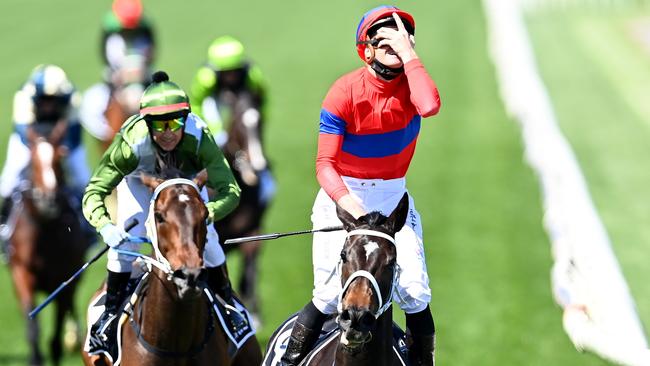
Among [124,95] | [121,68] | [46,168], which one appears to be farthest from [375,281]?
[121,68]

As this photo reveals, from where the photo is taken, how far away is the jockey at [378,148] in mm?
6191

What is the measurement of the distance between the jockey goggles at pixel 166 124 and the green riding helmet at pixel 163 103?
38 mm

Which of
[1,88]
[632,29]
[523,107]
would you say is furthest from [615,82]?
[1,88]

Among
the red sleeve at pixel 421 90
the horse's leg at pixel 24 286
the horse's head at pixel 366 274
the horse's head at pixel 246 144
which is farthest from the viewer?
the horse's head at pixel 246 144

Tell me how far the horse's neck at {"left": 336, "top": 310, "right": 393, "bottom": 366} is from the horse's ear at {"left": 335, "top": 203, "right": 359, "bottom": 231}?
499mm

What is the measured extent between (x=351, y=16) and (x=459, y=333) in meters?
28.9

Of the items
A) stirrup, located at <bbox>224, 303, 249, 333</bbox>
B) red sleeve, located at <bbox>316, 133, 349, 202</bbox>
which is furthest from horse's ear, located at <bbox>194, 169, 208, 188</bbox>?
stirrup, located at <bbox>224, 303, 249, 333</bbox>

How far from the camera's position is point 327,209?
6582mm

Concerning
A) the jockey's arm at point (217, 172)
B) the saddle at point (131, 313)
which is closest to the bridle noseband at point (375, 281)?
the jockey's arm at point (217, 172)

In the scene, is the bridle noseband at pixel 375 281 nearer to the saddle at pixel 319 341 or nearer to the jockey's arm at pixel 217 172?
the saddle at pixel 319 341

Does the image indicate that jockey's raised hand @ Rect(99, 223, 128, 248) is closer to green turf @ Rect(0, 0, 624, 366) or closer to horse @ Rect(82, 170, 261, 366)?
horse @ Rect(82, 170, 261, 366)

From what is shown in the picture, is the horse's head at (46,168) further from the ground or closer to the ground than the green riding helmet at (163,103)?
closer to the ground

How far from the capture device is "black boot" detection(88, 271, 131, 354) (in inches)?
295

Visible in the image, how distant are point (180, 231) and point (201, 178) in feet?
1.89
